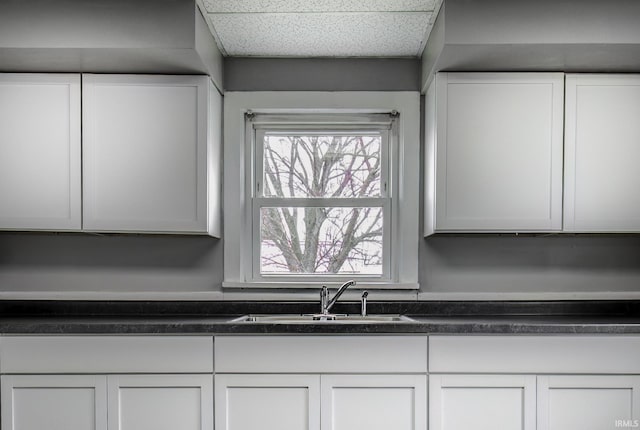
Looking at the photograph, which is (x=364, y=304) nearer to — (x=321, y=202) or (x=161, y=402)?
(x=321, y=202)

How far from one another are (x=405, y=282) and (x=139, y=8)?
1.75m

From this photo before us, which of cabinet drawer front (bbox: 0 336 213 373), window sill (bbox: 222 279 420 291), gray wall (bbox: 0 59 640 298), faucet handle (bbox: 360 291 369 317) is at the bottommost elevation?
cabinet drawer front (bbox: 0 336 213 373)

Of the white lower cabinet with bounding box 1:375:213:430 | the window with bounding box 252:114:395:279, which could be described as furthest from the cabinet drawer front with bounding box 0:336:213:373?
the window with bounding box 252:114:395:279

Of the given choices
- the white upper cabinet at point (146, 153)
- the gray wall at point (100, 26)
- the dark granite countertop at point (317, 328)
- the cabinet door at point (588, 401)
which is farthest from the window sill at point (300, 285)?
the gray wall at point (100, 26)

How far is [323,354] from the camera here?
7.51ft

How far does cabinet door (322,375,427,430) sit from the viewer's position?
2.28 meters

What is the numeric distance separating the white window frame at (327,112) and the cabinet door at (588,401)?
2.70ft

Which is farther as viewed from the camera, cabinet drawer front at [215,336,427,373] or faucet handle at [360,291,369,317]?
faucet handle at [360,291,369,317]

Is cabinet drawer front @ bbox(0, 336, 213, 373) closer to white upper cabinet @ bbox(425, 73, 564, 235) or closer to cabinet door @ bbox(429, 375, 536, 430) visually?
cabinet door @ bbox(429, 375, 536, 430)

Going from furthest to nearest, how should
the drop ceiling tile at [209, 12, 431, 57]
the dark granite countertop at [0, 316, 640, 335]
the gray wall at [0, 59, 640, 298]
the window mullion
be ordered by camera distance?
the window mullion
the gray wall at [0, 59, 640, 298]
the drop ceiling tile at [209, 12, 431, 57]
the dark granite countertop at [0, 316, 640, 335]

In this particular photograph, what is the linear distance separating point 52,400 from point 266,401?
0.85 m

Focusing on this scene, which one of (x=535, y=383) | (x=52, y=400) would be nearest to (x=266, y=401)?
(x=52, y=400)

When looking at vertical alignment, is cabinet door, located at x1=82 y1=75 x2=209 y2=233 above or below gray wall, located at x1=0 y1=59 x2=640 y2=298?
above

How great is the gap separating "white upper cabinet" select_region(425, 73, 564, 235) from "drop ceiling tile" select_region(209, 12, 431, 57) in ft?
0.99
